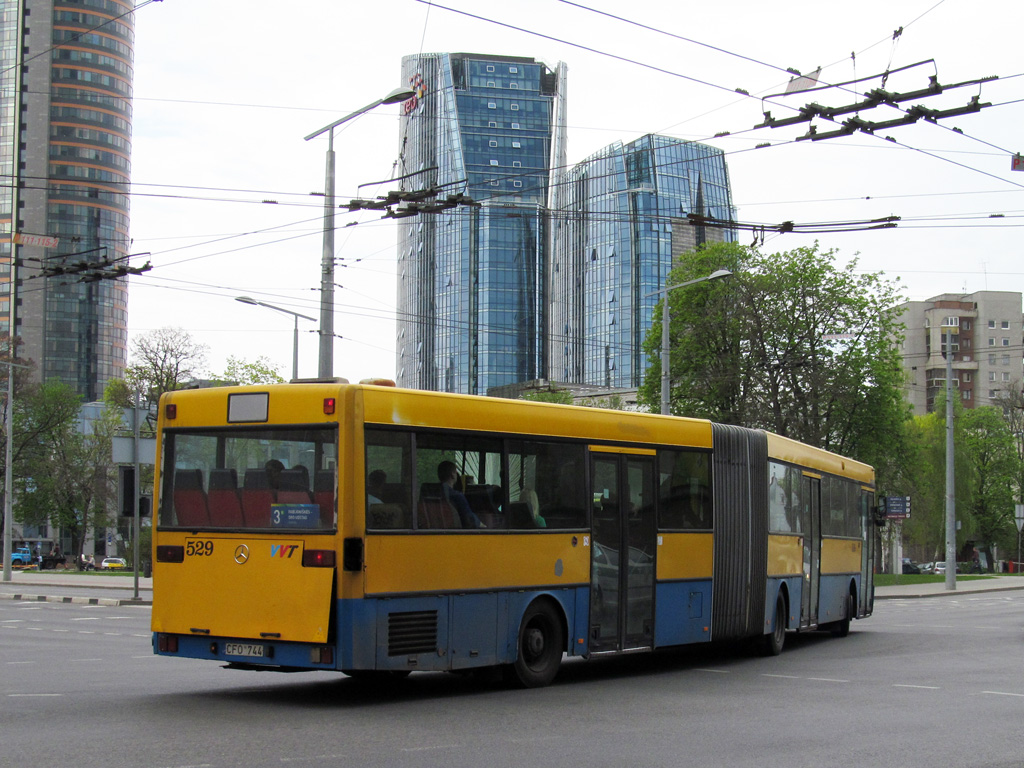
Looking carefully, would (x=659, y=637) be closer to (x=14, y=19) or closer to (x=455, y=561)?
Result: (x=455, y=561)

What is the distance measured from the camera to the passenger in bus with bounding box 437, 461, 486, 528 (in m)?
11.3

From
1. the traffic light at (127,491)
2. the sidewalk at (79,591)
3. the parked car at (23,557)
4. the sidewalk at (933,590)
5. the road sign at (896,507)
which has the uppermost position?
the traffic light at (127,491)

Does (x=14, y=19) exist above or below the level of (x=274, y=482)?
above

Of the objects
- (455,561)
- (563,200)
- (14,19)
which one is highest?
(14,19)

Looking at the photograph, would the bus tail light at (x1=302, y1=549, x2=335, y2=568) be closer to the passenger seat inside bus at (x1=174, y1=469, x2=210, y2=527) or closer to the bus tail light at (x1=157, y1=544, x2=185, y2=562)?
the passenger seat inside bus at (x1=174, y1=469, x2=210, y2=527)

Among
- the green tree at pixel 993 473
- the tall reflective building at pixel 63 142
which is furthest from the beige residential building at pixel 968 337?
the tall reflective building at pixel 63 142

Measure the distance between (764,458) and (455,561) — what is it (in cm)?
666

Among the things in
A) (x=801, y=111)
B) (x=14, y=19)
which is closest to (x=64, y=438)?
(x=14, y=19)

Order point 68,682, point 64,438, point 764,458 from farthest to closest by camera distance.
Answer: point 64,438 → point 764,458 → point 68,682

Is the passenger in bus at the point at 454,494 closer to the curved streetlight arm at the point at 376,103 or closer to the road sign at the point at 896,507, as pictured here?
the curved streetlight arm at the point at 376,103

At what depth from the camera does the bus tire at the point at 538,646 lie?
12016 mm

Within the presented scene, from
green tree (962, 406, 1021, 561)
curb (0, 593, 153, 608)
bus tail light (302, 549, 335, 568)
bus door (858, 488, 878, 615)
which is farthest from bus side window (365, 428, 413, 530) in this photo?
green tree (962, 406, 1021, 561)

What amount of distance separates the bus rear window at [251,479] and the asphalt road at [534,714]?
154 cm

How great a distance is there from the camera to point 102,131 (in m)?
130
